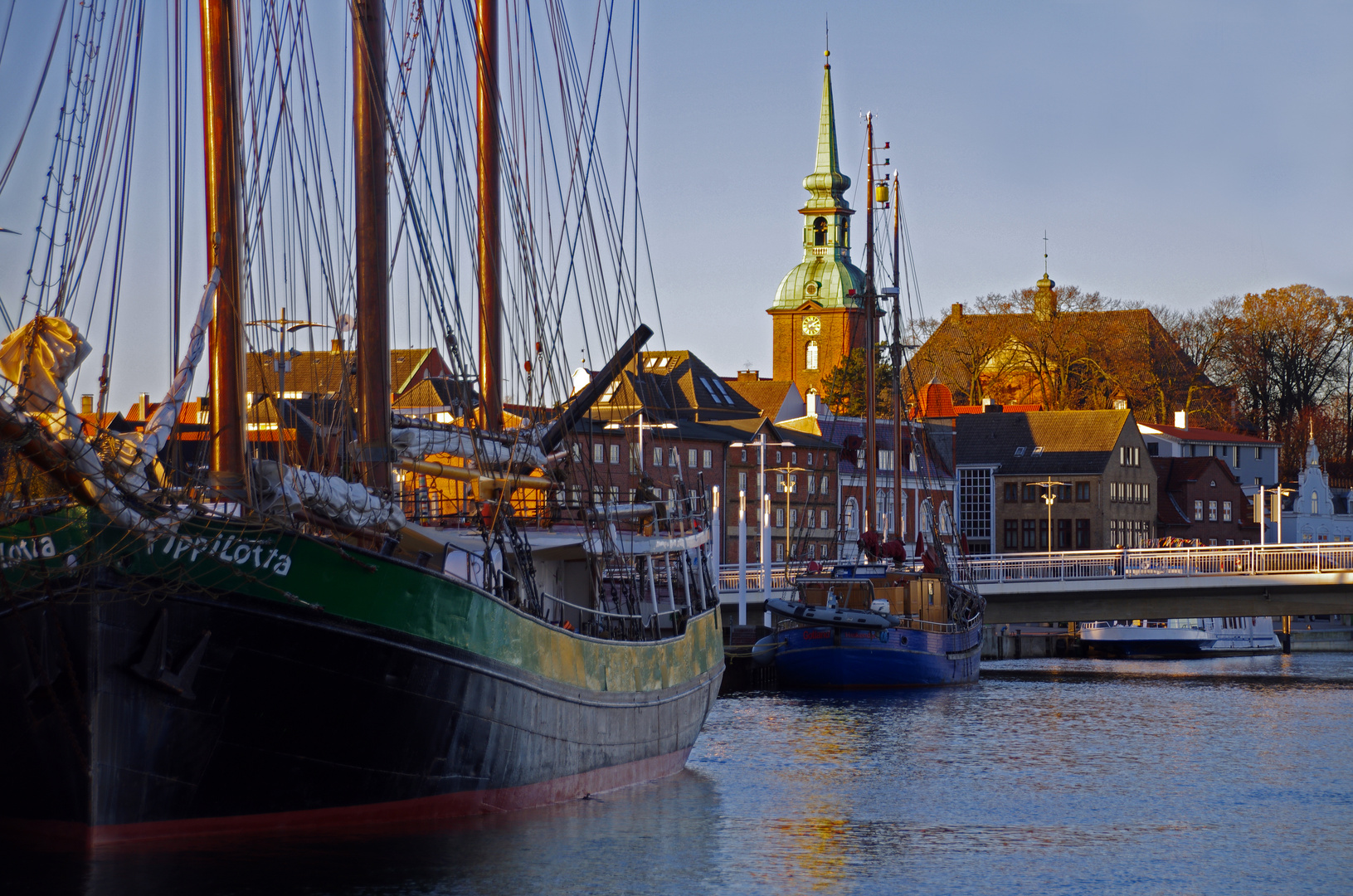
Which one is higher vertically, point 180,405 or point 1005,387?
point 1005,387

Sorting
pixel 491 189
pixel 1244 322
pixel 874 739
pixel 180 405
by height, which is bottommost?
pixel 874 739

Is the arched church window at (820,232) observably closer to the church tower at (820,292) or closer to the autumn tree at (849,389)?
the church tower at (820,292)

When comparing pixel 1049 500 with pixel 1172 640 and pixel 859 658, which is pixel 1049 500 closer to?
pixel 1172 640

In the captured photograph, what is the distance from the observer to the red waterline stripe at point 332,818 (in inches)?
790

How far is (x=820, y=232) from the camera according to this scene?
153750mm

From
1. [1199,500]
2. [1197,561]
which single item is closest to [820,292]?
[1199,500]

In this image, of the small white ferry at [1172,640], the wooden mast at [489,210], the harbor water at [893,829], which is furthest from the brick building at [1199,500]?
the wooden mast at [489,210]

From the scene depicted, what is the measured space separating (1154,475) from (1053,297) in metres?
12.4

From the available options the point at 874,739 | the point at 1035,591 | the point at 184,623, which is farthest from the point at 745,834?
the point at 1035,591

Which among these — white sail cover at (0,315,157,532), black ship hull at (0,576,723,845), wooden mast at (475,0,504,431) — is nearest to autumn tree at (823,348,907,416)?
wooden mast at (475,0,504,431)

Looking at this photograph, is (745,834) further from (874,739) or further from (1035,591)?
(1035,591)

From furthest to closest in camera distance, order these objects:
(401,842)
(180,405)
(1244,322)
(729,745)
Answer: (1244,322) < (729,745) < (401,842) < (180,405)

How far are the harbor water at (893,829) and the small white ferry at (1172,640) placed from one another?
38.4 meters

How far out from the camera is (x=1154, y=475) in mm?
112750
